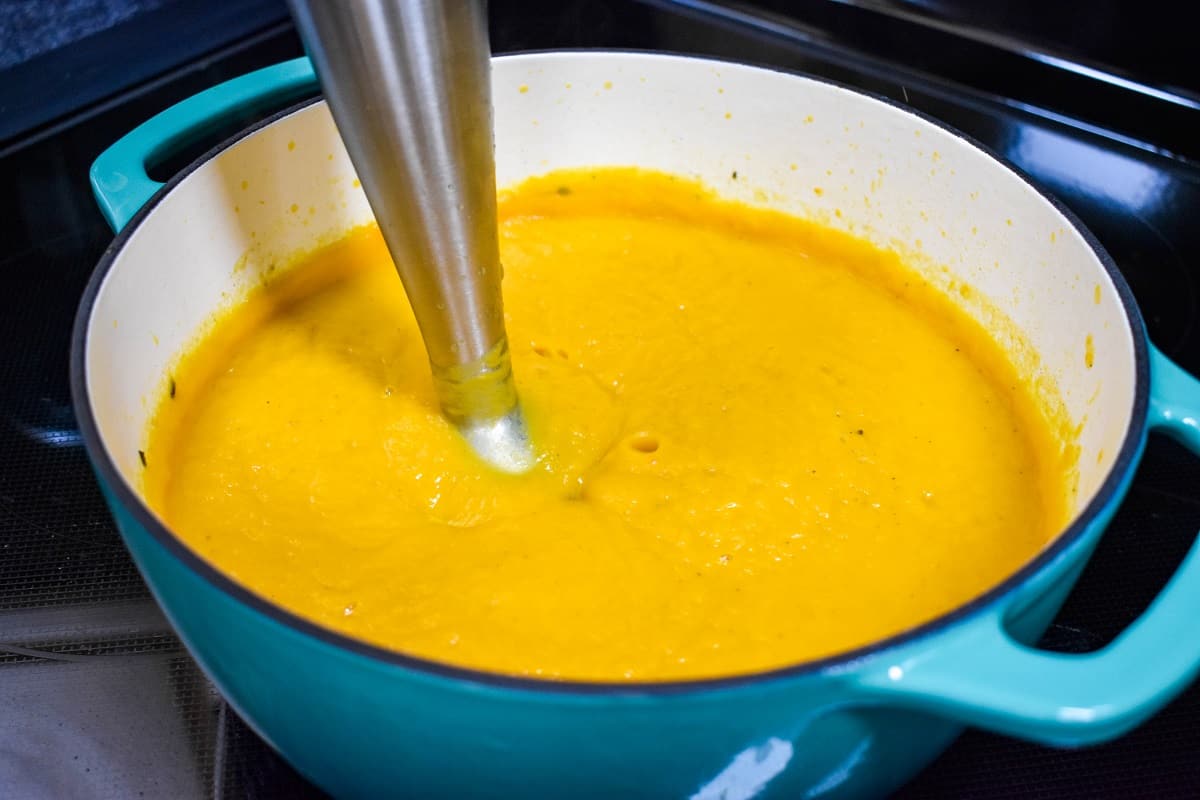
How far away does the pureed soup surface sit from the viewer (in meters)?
0.74

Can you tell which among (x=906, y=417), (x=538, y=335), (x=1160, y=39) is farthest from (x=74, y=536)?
(x=1160, y=39)

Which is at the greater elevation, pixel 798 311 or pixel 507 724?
pixel 507 724

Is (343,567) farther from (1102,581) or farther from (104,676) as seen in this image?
(1102,581)

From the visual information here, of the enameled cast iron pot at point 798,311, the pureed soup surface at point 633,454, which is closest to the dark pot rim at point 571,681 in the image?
the enameled cast iron pot at point 798,311

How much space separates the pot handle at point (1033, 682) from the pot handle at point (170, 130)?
0.65m

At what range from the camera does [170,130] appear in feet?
2.93

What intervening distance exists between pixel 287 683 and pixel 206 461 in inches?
15.1

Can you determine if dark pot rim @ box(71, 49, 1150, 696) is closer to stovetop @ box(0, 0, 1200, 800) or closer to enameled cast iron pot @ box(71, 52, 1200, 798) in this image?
enameled cast iron pot @ box(71, 52, 1200, 798)

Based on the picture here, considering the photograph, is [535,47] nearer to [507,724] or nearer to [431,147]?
[431,147]

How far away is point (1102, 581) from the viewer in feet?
2.72

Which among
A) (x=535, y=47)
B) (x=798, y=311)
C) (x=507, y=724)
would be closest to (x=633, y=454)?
(x=798, y=311)

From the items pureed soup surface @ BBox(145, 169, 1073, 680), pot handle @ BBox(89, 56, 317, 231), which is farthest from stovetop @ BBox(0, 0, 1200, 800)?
pot handle @ BBox(89, 56, 317, 231)

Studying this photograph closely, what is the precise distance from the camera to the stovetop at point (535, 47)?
0.73 m

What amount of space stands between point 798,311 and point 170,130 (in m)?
0.57
